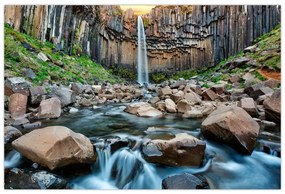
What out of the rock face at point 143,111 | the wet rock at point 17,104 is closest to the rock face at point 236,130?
the rock face at point 143,111

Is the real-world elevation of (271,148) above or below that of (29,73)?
below

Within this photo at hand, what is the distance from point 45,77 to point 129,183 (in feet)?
24.3

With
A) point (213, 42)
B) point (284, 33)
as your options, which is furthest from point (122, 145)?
point (213, 42)

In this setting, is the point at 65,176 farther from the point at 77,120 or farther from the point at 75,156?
the point at 77,120

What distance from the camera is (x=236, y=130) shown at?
10.4 feet

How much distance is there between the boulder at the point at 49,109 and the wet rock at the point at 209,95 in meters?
4.99

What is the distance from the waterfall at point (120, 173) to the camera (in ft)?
8.33

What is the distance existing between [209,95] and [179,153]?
5573 millimetres

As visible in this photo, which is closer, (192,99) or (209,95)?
(192,99)

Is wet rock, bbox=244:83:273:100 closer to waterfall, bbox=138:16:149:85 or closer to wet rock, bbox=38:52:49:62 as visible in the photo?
wet rock, bbox=38:52:49:62

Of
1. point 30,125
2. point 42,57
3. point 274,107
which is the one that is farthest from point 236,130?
point 42,57

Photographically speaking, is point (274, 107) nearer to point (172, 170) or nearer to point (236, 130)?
point (236, 130)

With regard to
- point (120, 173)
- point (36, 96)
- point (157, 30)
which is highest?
point (157, 30)

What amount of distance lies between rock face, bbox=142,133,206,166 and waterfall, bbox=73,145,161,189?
0.54 ft
